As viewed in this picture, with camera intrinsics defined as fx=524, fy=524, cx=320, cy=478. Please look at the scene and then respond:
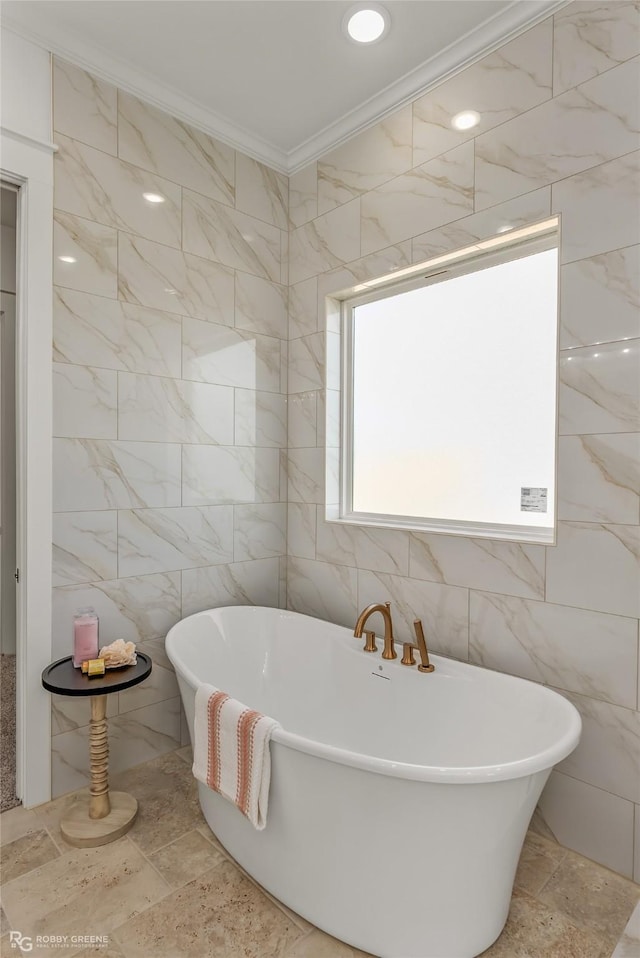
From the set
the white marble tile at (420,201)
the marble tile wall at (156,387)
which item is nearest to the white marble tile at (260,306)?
the marble tile wall at (156,387)

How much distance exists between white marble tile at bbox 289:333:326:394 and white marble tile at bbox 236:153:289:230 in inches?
25.6

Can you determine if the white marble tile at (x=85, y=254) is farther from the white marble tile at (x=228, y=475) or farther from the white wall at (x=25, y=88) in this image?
the white marble tile at (x=228, y=475)

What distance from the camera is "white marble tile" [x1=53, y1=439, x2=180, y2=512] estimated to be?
2.05 meters

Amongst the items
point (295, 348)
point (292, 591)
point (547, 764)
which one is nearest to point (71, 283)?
point (295, 348)

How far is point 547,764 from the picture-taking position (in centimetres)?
124

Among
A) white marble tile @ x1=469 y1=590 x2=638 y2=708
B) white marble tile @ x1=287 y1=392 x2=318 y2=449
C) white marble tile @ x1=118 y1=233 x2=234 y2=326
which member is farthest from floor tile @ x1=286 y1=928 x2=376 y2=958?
white marble tile @ x1=118 y1=233 x2=234 y2=326

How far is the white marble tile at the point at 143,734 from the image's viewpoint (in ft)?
7.26

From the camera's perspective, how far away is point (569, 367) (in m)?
1.76

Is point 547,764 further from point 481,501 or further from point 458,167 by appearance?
point 458,167

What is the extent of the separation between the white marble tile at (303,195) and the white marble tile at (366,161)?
4 centimetres

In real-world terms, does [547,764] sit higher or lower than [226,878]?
higher

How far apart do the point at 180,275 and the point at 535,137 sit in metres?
1.53

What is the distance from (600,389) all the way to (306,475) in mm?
1480

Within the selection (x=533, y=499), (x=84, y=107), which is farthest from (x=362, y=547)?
(x=84, y=107)
